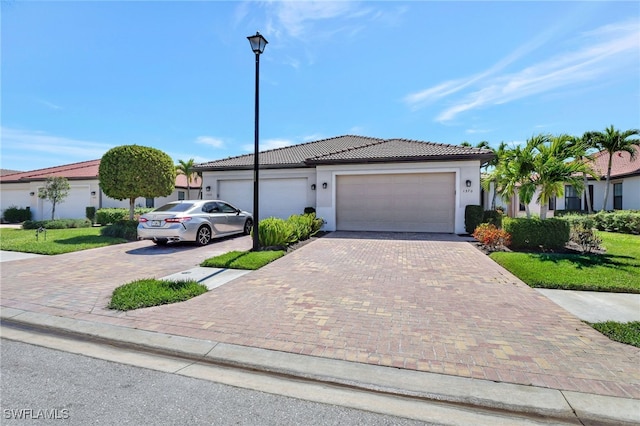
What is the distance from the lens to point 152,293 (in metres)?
5.27

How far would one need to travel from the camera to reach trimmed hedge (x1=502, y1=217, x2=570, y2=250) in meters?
9.05

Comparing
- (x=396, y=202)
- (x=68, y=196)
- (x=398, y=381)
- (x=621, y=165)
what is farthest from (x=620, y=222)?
(x=68, y=196)

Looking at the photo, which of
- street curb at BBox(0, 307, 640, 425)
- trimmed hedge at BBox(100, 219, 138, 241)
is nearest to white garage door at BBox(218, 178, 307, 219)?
trimmed hedge at BBox(100, 219, 138, 241)

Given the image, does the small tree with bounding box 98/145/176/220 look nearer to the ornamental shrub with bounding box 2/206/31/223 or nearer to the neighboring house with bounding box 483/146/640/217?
the ornamental shrub with bounding box 2/206/31/223

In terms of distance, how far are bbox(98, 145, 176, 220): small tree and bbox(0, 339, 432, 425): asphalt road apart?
11.1 meters

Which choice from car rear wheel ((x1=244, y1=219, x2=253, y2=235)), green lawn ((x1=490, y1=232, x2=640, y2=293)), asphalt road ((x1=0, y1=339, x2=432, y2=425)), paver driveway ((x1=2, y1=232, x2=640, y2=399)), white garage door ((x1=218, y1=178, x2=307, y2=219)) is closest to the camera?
asphalt road ((x1=0, y1=339, x2=432, y2=425))

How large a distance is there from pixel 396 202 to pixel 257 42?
348 inches

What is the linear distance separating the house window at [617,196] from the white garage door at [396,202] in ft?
48.8

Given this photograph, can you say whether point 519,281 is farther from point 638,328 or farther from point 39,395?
point 39,395

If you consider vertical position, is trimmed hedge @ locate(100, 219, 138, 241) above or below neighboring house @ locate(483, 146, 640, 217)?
below

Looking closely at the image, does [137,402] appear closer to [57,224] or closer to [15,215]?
[57,224]

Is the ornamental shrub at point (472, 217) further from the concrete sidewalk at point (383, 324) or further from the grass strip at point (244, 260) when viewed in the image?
the grass strip at point (244, 260)

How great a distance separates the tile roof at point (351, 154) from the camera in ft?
44.0

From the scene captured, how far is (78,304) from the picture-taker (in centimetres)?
500
